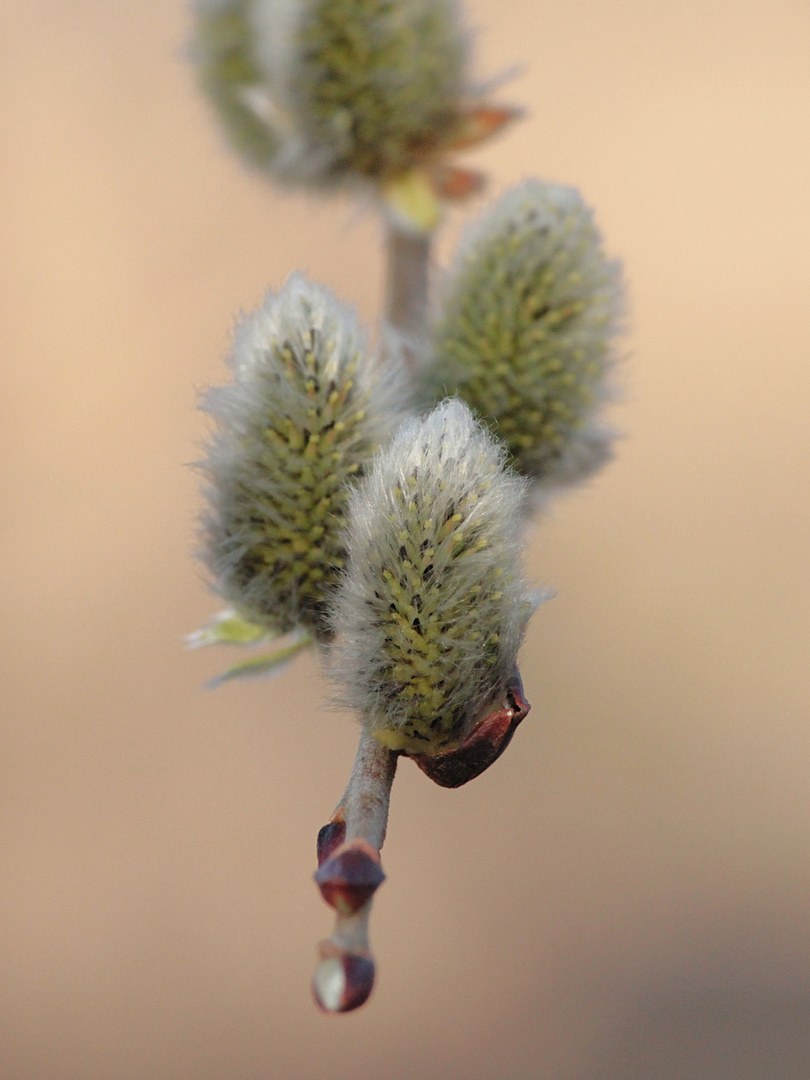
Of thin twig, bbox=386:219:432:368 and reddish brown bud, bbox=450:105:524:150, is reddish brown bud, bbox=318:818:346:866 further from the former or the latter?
reddish brown bud, bbox=450:105:524:150

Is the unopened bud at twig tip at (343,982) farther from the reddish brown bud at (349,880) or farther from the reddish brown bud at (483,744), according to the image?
the reddish brown bud at (483,744)

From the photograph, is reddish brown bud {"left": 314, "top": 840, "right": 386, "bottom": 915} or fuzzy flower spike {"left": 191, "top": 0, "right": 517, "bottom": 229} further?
fuzzy flower spike {"left": 191, "top": 0, "right": 517, "bottom": 229}

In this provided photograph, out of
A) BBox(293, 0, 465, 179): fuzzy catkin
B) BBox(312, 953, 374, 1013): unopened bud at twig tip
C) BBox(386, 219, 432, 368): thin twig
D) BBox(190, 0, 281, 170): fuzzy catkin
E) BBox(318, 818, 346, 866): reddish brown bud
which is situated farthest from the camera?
BBox(190, 0, 281, 170): fuzzy catkin

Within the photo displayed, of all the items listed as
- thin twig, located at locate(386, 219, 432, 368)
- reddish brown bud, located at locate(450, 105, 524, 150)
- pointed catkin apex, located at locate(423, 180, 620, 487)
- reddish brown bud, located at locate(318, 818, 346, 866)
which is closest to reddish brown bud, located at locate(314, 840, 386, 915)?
reddish brown bud, located at locate(318, 818, 346, 866)

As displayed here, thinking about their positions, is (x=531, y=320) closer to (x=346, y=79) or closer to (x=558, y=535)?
(x=346, y=79)

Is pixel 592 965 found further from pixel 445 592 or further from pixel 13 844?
pixel 445 592

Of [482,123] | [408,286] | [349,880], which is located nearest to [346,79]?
[482,123]
